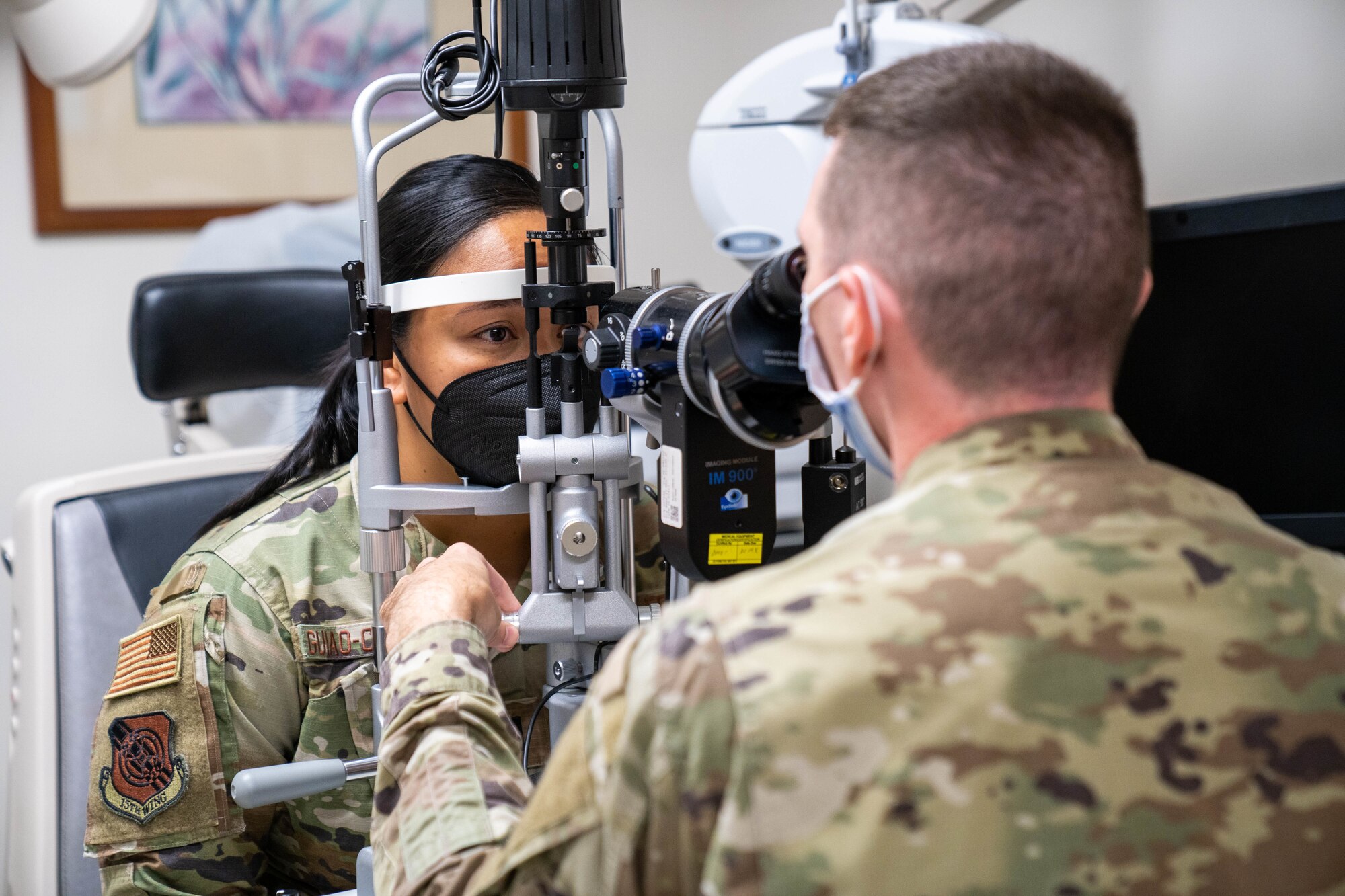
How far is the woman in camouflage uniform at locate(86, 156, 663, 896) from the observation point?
1.15 metres

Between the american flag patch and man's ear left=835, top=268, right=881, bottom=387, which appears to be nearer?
man's ear left=835, top=268, right=881, bottom=387

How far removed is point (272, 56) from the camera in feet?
9.30

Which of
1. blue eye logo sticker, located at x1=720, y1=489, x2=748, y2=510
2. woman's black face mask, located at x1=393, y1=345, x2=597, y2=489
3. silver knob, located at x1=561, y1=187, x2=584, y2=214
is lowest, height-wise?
blue eye logo sticker, located at x1=720, y1=489, x2=748, y2=510

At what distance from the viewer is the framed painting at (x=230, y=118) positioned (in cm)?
274

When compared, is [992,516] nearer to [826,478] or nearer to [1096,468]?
[1096,468]

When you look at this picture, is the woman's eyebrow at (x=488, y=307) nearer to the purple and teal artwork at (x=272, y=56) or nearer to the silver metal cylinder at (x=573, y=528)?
the silver metal cylinder at (x=573, y=528)

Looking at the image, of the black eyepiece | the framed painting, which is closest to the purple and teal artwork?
the framed painting

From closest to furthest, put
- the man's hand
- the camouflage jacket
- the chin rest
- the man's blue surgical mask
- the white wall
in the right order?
the camouflage jacket → the man's blue surgical mask → the man's hand → the chin rest → the white wall

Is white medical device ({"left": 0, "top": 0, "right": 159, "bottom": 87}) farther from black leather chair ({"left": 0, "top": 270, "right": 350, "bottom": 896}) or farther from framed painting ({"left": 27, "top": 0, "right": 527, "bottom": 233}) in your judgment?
framed painting ({"left": 27, "top": 0, "right": 527, "bottom": 233})

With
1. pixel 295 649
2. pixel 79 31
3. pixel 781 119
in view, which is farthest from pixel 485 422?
pixel 781 119

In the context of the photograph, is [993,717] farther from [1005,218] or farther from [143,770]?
[143,770]

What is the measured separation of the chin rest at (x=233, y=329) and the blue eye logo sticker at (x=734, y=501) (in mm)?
1167

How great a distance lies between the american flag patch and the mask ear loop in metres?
0.28

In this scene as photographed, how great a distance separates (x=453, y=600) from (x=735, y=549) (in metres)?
0.20
